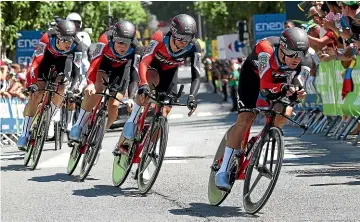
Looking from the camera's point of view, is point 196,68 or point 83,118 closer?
point 196,68

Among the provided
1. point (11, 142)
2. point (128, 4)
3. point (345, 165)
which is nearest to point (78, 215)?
point (345, 165)

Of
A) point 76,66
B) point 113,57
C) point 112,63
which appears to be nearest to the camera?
point 113,57

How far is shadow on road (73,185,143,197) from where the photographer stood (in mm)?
11531

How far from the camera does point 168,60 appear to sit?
11.7m

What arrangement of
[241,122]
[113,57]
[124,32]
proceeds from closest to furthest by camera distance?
[241,122], [124,32], [113,57]

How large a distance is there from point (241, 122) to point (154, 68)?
2.34m

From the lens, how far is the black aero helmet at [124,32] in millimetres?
12320

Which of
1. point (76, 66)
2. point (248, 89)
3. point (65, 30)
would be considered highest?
point (65, 30)

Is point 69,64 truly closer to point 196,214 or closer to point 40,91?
point 40,91

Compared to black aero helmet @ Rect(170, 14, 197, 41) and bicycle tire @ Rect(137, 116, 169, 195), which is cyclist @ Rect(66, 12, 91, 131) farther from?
black aero helmet @ Rect(170, 14, 197, 41)

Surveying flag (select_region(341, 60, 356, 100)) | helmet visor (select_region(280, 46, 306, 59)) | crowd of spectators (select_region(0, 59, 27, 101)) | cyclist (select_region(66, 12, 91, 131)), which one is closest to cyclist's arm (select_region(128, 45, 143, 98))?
helmet visor (select_region(280, 46, 306, 59))

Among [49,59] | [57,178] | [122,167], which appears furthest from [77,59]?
[122,167]

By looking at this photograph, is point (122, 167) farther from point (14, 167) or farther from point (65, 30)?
point (14, 167)

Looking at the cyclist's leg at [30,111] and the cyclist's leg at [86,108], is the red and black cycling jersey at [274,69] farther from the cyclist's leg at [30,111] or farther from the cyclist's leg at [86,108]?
the cyclist's leg at [30,111]
